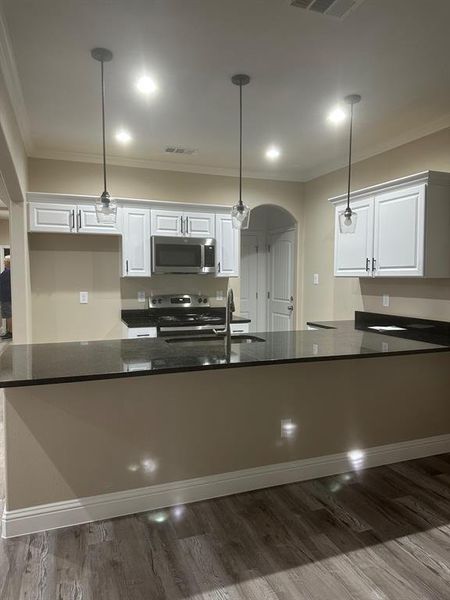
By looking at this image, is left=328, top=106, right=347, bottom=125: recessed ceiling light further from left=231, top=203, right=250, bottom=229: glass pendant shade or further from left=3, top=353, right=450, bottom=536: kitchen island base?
left=3, top=353, right=450, bottom=536: kitchen island base

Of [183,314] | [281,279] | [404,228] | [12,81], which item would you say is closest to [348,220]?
[404,228]

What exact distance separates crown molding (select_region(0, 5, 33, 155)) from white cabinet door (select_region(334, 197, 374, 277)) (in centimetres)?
294

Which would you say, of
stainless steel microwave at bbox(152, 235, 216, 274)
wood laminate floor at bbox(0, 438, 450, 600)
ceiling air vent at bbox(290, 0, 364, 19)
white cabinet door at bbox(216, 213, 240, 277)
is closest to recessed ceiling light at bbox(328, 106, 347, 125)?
Answer: ceiling air vent at bbox(290, 0, 364, 19)

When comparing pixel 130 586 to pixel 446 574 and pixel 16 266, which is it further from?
pixel 16 266

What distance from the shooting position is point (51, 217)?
4.26 meters

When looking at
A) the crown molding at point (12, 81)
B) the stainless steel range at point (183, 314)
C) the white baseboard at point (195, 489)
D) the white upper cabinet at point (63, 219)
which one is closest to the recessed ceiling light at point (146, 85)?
the crown molding at point (12, 81)

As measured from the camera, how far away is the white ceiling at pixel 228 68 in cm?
216

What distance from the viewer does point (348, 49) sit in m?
2.48

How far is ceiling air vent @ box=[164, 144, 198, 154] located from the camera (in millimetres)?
4309

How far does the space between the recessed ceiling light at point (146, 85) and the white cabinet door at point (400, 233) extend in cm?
216

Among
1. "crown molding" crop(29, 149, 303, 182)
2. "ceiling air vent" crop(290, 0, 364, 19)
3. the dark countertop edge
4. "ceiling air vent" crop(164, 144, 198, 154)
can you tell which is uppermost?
"ceiling air vent" crop(290, 0, 364, 19)

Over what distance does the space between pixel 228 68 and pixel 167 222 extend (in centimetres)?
217

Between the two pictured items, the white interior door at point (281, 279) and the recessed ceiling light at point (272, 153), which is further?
the white interior door at point (281, 279)

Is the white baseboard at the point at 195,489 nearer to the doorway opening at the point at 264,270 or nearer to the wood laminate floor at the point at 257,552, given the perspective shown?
the wood laminate floor at the point at 257,552
